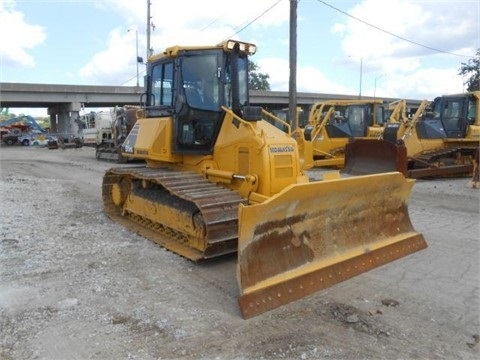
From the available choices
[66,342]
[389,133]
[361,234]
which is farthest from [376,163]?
Result: [66,342]

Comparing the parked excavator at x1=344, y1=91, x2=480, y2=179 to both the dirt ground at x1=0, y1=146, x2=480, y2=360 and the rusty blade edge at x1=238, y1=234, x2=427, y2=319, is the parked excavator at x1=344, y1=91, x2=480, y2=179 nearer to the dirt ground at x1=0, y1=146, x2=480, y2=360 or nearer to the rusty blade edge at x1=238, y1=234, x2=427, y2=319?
the dirt ground at x1=0, y1=146, x2=480, y2=360

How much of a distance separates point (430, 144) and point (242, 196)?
408 inches

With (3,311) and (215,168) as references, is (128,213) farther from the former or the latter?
(3,311)

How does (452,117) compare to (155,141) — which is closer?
(155,141)

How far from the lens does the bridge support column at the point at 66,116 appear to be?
142ft

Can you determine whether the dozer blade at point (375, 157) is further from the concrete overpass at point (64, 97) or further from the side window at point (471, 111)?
the concrete overpass at point (64, 97)

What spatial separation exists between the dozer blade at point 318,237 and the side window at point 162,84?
3071 millimetres

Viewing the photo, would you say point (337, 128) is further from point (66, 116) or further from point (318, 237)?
point (66, 116)

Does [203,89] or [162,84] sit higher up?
[162,84]

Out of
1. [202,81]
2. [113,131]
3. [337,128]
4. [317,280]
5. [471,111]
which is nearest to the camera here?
[317,280]

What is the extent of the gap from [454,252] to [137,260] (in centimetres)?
406

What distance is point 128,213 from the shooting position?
7684 millimetres

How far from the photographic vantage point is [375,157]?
37.9ft

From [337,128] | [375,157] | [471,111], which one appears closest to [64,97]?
[337,128]
